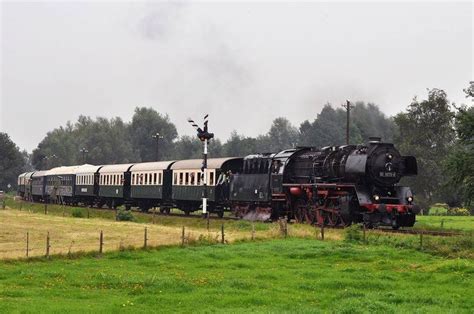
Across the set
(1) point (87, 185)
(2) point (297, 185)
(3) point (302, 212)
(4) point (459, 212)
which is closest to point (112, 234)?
(2) point (297, 185)

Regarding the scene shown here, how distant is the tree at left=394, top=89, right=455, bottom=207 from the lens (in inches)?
3292

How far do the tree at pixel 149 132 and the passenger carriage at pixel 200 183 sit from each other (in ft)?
424

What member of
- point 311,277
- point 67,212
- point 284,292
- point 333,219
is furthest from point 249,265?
point 67,212

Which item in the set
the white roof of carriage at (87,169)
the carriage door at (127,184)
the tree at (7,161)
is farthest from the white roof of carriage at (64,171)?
the tree at (7,161)

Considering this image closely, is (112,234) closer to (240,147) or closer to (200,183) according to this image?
(200,183)

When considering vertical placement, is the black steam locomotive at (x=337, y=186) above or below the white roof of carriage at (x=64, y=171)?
below

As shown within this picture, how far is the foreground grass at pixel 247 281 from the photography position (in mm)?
17656

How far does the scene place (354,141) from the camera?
118188 millimetres

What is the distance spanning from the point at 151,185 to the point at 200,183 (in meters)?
9.92

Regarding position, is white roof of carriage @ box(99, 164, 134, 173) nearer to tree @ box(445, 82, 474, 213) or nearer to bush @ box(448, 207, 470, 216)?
bush @ box(448, 207, 470, 216)

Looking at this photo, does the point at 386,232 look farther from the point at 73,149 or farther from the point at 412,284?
the point at 73,149

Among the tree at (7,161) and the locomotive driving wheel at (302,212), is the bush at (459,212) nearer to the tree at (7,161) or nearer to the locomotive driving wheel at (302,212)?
the locomotive driving wheel at (302,212)

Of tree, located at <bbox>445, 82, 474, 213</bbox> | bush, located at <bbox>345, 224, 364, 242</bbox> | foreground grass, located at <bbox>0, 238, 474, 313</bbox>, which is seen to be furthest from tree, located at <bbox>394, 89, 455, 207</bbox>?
foreground grass, located at <bbox>0, 238, 474, 313</bbox>

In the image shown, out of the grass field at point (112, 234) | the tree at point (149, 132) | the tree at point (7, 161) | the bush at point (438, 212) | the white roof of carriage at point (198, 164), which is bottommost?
the grass field at point (112, 234)
